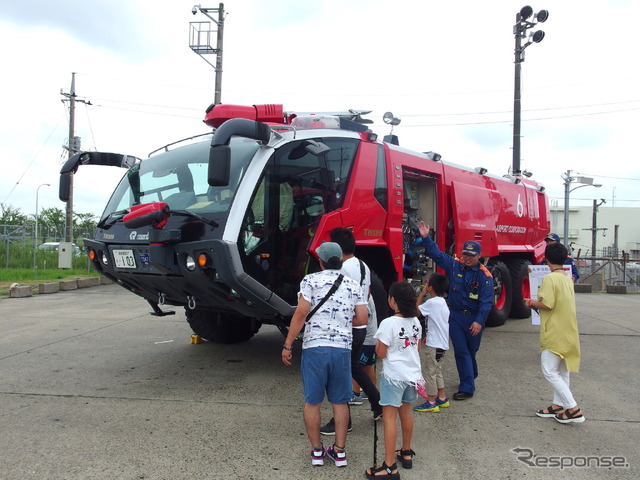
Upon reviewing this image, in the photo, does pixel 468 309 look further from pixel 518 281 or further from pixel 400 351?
pixel 518 281

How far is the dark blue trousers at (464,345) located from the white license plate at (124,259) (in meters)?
3.12

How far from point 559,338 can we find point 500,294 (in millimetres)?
4633

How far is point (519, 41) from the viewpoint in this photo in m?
14.0

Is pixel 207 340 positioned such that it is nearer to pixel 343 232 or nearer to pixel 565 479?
pixel 343 232

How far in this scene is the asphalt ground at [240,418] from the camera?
349cm

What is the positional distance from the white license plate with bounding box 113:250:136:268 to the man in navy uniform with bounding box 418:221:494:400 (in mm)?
3094

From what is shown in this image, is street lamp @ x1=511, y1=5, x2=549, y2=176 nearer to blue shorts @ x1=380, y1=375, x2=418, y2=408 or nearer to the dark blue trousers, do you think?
the dark blue trousers

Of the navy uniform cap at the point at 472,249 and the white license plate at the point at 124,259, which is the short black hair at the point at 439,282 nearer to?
the navy uniform cap at the point at 472,249

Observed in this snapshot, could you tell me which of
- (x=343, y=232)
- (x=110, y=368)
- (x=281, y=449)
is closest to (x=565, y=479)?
(x=281, y=449)

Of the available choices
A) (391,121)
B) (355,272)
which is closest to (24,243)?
(391,121)

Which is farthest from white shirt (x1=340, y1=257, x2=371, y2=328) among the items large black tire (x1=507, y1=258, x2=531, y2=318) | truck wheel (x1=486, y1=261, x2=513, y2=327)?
large black tire (x1=507, y1=258, x2=531, y2=318)

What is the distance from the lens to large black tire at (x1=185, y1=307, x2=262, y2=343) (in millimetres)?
6809

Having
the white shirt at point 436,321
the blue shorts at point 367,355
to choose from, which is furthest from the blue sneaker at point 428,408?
the blue shorts at point 367,355

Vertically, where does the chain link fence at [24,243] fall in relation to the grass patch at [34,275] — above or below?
above
